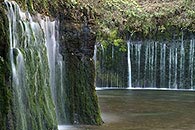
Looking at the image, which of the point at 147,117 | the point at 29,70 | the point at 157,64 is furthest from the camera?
the point at 157,64

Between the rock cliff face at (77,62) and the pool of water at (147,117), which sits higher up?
the rock cliff face at (77,62)

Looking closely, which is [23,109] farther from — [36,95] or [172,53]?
[172,53]

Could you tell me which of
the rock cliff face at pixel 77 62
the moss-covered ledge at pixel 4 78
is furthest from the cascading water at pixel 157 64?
the moss-covered ledge at pixel 4 78

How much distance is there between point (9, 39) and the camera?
23.6ft

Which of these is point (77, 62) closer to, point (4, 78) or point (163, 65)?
point (4, 78)

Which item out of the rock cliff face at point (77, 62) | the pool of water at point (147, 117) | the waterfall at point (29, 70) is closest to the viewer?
the waterfall at point (29, 70)

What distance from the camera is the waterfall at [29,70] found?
24.9 feet

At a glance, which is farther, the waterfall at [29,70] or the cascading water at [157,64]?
the cascading water at [157,64]

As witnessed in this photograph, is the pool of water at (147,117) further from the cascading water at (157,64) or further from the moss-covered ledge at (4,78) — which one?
the cascading water at (157,64)

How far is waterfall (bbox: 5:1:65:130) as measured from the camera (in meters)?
7.60

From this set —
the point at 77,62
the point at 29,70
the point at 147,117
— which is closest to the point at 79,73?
the point at 77,62

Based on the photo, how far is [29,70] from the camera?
8.29 metres

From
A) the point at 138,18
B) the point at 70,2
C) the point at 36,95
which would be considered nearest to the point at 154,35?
the point at 138,18

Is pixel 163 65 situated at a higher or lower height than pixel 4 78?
higher
